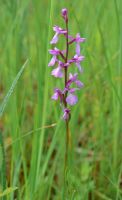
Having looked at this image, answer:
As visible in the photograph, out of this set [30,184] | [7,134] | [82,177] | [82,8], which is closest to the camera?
[30,184]

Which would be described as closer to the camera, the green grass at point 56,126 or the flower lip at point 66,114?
the flower lip at point 66,114

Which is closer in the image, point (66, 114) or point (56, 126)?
point (66, 114)

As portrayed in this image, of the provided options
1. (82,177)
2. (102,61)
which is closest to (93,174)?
(82,177)

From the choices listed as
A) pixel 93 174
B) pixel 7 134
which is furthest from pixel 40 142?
pixel 7 134

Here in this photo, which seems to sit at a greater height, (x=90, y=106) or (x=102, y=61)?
(x=102, y=61)

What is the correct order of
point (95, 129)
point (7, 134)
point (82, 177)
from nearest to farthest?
1. point (82, 177)
2. point (95, 129)
3. point (7, 134)

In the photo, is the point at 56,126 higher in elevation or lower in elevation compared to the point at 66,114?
lower

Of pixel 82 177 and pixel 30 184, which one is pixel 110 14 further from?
pixel 30 184

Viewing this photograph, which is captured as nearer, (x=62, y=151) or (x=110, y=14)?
(x=62, y=151)

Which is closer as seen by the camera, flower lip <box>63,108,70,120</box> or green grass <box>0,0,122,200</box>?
flower lip <box>63,108,70,120</box>

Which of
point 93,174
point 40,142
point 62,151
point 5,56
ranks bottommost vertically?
point 93,174
